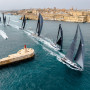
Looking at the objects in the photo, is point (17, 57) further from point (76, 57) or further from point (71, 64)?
point (76, 57)

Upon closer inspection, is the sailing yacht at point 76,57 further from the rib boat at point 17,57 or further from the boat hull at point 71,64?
the rib boat at point 17,57

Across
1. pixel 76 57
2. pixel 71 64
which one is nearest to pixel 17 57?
pixel 71 64

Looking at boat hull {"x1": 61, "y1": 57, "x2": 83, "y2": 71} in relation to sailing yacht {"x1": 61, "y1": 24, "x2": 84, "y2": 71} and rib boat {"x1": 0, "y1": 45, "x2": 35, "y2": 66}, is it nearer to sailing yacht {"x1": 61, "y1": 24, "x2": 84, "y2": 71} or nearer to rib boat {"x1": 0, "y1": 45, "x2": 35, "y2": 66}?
sailing yacht {"x1": 61, "y1": 24, "x2": 84, "y2": 71}

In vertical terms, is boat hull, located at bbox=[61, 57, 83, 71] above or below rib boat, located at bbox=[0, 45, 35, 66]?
below

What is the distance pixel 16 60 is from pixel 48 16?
155792mm

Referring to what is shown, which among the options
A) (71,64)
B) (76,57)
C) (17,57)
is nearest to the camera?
(76,57)

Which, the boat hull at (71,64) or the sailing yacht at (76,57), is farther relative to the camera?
the boat hull at (71,64)

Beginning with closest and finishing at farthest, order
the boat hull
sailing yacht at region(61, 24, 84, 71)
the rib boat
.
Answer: sailing yacht at region(61, 24, 84, 71) < the boat hull < the rib boat

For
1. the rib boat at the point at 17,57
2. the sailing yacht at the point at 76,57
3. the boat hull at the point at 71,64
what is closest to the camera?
the sailing yacht at the point at 76,57

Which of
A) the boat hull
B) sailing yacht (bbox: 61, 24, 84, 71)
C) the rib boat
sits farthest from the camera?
the rib boat

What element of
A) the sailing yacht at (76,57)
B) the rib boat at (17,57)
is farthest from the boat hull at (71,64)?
the rib boat at (17,57)

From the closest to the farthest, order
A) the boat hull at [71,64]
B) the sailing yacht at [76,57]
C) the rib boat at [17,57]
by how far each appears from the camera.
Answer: the sailing yacht at [76,57] → the boat hull at [71,64] → the rib boat at [17,57]

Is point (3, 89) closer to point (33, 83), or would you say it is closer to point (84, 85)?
point (33, 83)

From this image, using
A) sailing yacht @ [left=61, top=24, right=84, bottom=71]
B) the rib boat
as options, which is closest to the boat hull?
sailing yacht @ [left=61, top=24, right=84, bottom=71]
